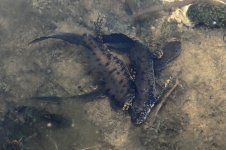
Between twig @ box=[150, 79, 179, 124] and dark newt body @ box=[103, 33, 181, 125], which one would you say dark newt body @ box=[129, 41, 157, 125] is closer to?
dark newt body @ box=[103, 33, 181, 125]

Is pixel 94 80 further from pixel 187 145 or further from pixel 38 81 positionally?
pixel 187 145

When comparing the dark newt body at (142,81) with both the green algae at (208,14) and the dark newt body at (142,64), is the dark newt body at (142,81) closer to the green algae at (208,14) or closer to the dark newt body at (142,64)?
the dark newt body at (142,64)

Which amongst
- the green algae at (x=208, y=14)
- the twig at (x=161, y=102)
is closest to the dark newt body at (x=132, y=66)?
the twig at (x=161, y=102)

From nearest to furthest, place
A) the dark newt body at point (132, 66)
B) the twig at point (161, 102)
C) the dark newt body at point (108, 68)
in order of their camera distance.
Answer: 1. the twig at point (161, 102)
2. the dark newt body at point (132, 66)
3. the dark newt body at point (108, 68)

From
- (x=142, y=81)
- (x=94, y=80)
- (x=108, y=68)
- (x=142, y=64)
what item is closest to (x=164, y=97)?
(x=142, y=81)

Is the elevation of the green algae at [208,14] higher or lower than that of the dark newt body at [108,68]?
higher

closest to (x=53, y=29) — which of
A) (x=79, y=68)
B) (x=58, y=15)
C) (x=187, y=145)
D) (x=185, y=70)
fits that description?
(x=58, y=15)

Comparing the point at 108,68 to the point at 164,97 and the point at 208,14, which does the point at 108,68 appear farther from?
the point at 208,14
